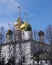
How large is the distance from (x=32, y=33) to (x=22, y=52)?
192 inches

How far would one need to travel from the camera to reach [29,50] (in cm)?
4488

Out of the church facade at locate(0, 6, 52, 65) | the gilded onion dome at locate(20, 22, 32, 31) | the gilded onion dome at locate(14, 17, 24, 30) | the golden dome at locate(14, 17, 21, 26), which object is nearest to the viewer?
the church facade at locate(0, 6, 52, 65)

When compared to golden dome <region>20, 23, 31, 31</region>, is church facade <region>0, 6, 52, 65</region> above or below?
below

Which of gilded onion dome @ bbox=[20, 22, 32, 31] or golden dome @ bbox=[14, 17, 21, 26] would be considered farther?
golden dome @ bbox=[14, 17, 21, 26]

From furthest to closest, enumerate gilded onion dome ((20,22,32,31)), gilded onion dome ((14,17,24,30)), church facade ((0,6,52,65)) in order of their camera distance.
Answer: gilded onion dome ((14,17,24,30)) < gilded onion dome ((20,22,32,31)) < church facade ((0,6,52,65))

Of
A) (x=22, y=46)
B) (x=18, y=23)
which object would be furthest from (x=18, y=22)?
(x=22, y=46)

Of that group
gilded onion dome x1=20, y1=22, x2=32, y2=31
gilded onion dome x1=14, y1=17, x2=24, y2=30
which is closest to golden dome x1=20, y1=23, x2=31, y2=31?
gilded onion dome x1=20, y1=22, x2=32, y2=31

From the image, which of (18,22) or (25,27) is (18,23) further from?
(25,27)

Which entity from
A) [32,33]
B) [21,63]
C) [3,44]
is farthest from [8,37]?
[21,63]

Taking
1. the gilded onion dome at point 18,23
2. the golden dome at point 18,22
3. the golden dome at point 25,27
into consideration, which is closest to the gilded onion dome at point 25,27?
the golden dome at point 25,27

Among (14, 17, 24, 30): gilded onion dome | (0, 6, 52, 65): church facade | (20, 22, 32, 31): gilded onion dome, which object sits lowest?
(0, 6, 52, 65): church facade

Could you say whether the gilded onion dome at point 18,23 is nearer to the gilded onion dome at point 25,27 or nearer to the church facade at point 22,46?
the church facade at point 22,46

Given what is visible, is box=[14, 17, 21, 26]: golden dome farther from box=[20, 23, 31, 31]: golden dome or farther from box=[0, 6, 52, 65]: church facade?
box=[20, 23, 31, 31]: golden dome

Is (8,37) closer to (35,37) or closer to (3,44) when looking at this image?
(3,44)
